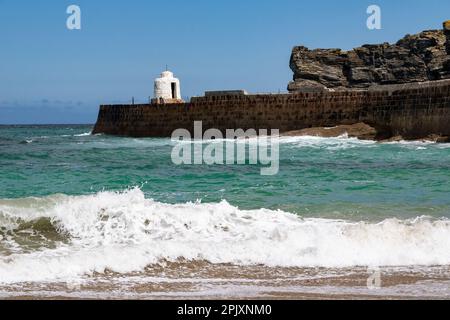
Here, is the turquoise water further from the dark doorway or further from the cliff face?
the cliff face

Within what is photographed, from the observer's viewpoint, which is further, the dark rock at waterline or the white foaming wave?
the dark rock at waterline

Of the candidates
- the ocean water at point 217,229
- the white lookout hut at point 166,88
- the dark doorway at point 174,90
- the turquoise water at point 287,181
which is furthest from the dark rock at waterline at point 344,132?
the ocean water at point 217,229

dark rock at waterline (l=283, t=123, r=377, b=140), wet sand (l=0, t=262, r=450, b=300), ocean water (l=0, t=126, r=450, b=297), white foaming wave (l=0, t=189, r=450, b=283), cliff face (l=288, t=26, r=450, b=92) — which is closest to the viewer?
wet sand (l=0, t=262, r=450, b=300)

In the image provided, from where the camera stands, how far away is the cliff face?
129 ft

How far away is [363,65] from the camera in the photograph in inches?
1601

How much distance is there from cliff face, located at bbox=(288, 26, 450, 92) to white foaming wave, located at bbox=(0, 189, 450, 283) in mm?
30814

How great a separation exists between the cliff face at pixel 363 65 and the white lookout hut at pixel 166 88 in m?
6.64

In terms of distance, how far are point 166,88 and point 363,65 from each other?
12079 mm

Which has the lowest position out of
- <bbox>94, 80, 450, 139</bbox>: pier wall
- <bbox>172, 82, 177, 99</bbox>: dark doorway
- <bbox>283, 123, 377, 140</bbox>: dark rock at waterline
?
<bbox>283, 123, 377, 140</bbox>: dark rock at waterline

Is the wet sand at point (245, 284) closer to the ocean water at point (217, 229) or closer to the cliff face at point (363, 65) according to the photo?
the ocean water at point (217, 229)

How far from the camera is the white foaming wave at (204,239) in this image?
629cm

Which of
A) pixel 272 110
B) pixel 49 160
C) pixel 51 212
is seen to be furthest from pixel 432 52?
pixel 51 212

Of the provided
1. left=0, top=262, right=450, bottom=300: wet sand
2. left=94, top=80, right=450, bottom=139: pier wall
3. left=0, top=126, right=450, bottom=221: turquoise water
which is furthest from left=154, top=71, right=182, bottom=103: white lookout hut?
left=0, top=262, right=450, bottom=300: wet sand
